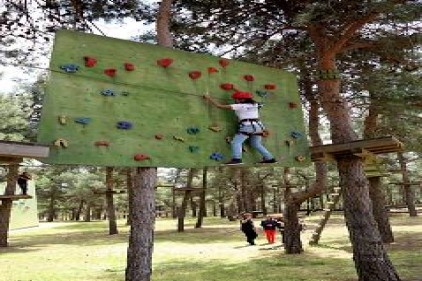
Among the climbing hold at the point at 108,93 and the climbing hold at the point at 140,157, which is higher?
the climbing hold at the point at 108,93

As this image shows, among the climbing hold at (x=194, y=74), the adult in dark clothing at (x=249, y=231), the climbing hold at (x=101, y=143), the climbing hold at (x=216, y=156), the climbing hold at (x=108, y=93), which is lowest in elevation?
the adult in dark clothing at (x=249, y=231)

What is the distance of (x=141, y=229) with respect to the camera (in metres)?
9.27

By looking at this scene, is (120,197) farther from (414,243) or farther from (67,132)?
(67,132)

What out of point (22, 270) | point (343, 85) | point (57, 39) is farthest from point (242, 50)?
point (22, 270)

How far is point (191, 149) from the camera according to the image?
798cm

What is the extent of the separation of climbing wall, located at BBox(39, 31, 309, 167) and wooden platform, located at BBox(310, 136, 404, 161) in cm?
50

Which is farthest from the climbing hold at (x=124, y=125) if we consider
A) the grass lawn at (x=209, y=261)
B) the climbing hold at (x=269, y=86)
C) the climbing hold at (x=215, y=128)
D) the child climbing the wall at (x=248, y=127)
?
the grass lawn at (x=209, y=261)

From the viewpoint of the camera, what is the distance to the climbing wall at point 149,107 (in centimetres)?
679

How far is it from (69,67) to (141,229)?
3882 mm

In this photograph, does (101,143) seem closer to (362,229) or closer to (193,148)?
(193,148)

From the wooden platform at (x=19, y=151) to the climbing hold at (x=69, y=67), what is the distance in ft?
4.72

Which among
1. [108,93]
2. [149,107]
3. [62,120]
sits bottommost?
[62,120]

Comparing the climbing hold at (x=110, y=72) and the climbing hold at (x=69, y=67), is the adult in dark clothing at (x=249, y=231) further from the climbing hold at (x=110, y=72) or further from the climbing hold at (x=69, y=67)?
the climbing hold at (x=69, y=67)

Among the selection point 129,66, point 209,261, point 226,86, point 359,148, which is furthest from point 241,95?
point 209,261
